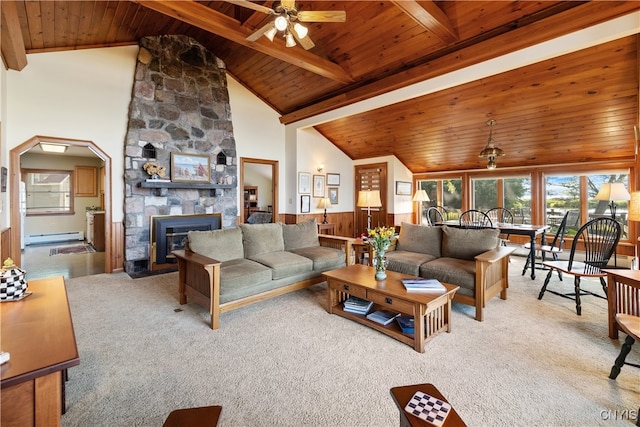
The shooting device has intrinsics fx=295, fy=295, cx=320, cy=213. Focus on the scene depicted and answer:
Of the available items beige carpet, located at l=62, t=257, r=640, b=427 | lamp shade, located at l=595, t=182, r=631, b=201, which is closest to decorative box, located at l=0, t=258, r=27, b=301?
beige carpet, located at l=62, t=257, r=640, b=427

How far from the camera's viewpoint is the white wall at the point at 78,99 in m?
3.97

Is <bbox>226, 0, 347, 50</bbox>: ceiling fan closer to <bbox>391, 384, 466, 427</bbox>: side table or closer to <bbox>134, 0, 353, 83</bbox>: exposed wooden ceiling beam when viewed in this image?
<bbox>134, 0, 353, 83</bbox>: exposed wooden ceiling beam

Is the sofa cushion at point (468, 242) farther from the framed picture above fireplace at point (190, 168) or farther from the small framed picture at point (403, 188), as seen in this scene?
the framed picture above fireplace at point (190, 168)

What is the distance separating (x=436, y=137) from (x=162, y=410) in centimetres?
603

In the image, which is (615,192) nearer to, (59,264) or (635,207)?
(635,207)

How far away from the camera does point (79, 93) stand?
440 cm

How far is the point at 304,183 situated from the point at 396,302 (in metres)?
4.59

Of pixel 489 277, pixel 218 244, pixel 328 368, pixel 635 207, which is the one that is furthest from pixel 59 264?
pixel 635 207

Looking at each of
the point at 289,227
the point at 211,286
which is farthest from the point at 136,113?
the point at 211,286

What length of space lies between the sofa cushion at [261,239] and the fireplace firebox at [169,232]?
1928mm

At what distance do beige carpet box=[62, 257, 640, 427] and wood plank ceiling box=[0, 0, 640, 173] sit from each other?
2881mm

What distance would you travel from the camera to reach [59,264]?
5211 mm

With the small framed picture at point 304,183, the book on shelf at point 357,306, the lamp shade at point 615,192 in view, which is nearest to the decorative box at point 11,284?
the book on shelf at point 357,306

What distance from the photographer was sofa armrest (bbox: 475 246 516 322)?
112 inches
